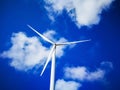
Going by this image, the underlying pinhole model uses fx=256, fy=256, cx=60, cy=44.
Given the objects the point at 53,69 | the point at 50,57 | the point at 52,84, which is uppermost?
the point at 50,57

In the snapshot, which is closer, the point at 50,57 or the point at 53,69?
the point at 53,69

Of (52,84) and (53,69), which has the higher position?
(53,69)

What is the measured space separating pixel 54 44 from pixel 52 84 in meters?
4.49

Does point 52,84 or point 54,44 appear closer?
point 52,84

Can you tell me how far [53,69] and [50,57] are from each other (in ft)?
5.72

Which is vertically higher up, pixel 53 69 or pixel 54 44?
pixel 54 44

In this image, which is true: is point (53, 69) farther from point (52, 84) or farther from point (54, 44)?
point (54, 44)

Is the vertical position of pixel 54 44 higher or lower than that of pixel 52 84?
higher

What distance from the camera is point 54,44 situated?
24297mm

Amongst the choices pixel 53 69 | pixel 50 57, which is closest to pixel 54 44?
pixel 50 57

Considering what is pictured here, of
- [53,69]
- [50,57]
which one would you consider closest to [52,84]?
[53,69]

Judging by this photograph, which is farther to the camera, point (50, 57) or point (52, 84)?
point (50, 57)

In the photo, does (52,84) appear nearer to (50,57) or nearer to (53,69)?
(53,69)

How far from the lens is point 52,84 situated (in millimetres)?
21281
